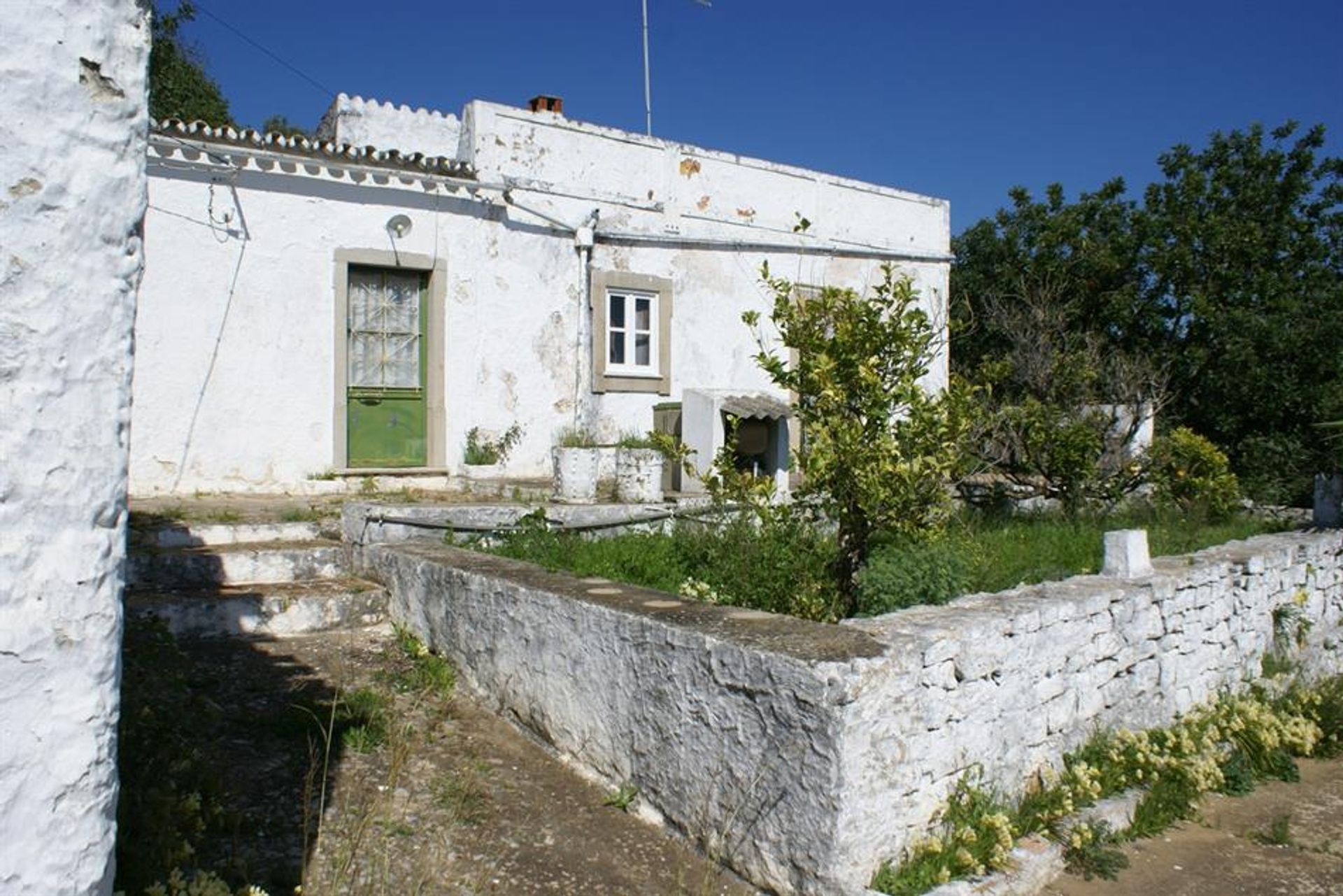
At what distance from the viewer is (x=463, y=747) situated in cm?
452

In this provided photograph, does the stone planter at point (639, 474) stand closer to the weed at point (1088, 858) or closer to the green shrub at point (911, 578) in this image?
the green shrub at point (911, 578)

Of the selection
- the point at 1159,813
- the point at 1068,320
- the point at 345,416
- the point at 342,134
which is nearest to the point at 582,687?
the point at 1159,813

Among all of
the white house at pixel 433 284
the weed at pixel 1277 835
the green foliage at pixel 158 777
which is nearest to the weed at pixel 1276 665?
the weed at pixel 1277 835

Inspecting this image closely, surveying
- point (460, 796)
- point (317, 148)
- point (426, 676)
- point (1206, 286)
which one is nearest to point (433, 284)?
point (317, 148)

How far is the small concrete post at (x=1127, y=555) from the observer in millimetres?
5258

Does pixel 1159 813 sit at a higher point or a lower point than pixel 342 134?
lower

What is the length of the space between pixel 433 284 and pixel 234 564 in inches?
189

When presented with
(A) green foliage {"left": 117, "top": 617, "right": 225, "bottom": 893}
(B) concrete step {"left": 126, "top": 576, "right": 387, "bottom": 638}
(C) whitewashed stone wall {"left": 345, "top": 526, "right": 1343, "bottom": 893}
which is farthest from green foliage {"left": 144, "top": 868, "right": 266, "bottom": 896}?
(B) concrete step {"left": 126, "top": 576, "right": 387, "bottom": 638}

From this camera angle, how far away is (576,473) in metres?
8.48

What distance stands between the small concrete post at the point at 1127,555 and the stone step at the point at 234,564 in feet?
16.5

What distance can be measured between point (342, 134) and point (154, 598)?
686 cm

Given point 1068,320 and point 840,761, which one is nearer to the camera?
point 840,761

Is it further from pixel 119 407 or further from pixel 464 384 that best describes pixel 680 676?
pixel 464 384

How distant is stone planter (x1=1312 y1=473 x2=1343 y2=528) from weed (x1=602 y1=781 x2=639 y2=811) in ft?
23.1
